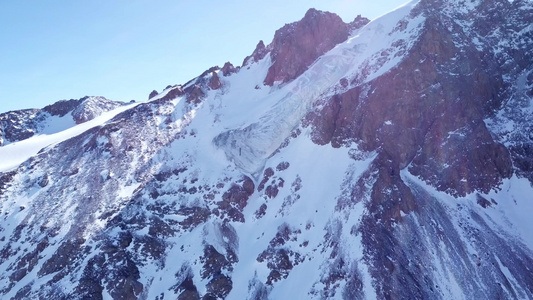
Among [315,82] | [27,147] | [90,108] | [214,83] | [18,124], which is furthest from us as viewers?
[90,108]

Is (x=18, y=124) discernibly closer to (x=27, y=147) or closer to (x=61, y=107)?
(x=61, y=107)

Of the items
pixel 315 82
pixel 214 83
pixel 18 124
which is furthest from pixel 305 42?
pixel 18 124

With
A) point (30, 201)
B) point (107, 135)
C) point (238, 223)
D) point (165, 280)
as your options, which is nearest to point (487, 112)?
point (238, 223)

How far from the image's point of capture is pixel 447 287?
50.2 metres

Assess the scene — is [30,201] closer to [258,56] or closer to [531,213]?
[258,56]

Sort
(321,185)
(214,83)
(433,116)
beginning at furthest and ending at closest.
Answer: (214,83), (433,116), (321,185)

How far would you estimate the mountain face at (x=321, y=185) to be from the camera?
54281 millimetres

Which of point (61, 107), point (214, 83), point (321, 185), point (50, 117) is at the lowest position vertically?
point (321, 185)

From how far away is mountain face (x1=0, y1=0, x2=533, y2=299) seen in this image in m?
54.3

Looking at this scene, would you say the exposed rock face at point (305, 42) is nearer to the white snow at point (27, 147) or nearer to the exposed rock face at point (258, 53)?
the exposed rock face at point (258, 53)

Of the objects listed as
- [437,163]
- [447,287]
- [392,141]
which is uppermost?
[392,141]

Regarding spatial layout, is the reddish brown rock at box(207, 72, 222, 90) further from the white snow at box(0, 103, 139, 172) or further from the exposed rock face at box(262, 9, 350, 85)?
the white snow at box(0, 103, 139, 172)

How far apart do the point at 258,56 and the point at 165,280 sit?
268 feet

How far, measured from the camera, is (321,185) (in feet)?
221
